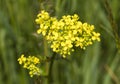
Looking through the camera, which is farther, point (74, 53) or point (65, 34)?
point (74, 53)

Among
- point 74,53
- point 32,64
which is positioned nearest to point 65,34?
point 32,64

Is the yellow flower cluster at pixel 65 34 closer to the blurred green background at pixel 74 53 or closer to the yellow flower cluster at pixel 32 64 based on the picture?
the yellow flower cluster at pixel 32 64

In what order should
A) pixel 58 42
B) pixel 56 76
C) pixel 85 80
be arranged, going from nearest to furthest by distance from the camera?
pixel 58 42, pixel 85 80, pixel 56 76

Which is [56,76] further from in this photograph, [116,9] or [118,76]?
[116,9]

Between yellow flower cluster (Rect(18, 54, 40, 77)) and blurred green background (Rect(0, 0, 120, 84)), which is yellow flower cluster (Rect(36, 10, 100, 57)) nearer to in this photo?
yellow flower cluster (Rect(18, 54, 40, 77))

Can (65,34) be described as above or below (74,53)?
below

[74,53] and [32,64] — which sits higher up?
[74,53]

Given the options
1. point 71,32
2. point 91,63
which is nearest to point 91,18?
point 91,63

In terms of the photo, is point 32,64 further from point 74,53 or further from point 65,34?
point 74,53
